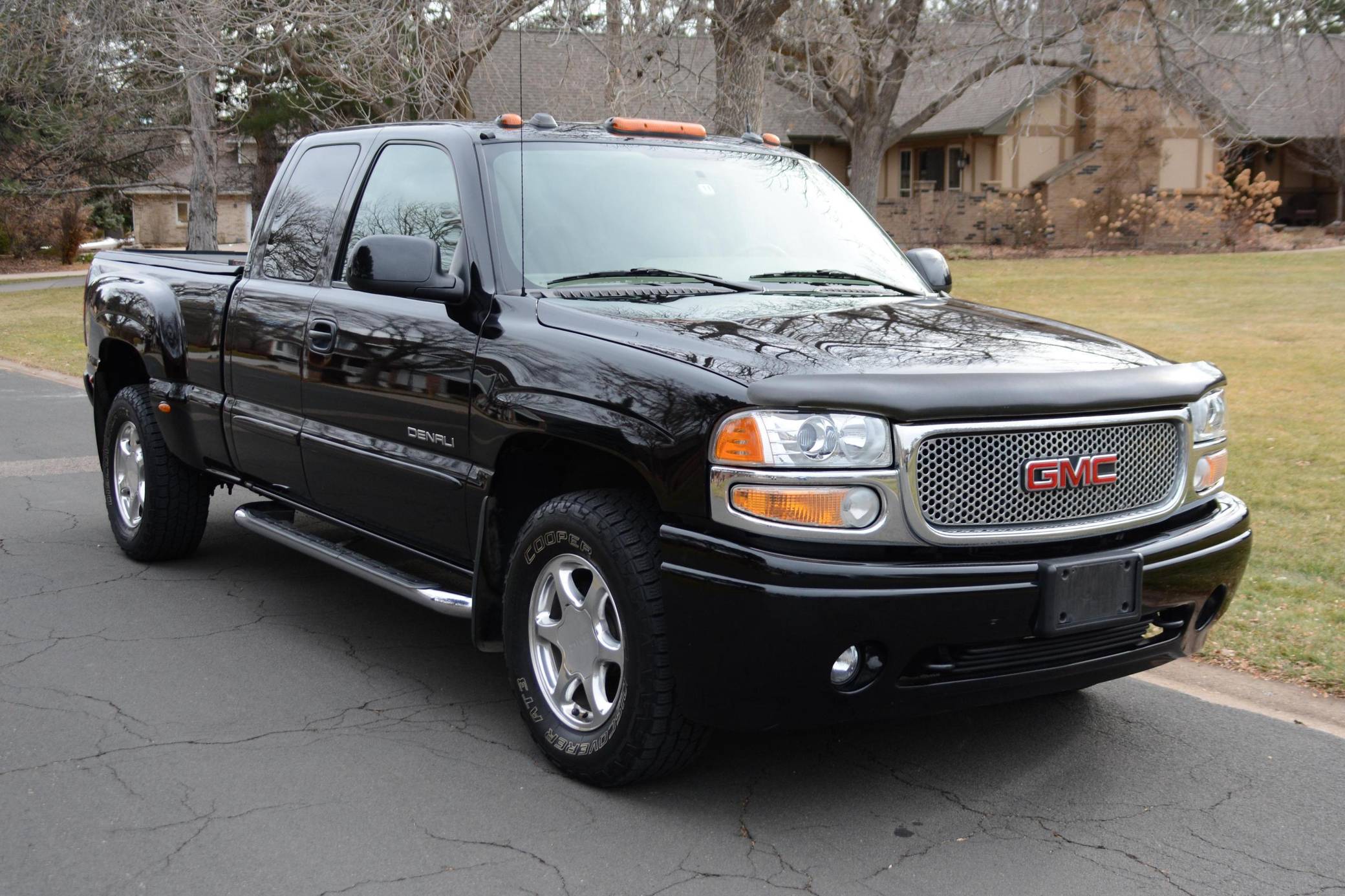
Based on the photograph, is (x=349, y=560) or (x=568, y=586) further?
(x=349, y=560)

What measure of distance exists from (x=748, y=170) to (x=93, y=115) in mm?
35517

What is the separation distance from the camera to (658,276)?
4.71 m

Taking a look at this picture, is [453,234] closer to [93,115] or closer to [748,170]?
[748,170]

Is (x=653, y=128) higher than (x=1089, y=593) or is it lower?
higher

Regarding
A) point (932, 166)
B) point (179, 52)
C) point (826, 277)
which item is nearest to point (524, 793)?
point (826, 277)

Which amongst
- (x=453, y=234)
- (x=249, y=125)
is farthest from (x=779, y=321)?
(x=249, y=125)

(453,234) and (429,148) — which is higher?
(429,148)

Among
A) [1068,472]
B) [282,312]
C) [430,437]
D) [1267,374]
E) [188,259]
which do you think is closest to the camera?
[1068,472]

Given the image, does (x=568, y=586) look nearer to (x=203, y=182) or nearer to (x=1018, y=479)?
(x=1018, y=479)

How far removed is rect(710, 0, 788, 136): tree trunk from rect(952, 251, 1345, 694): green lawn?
5568mm

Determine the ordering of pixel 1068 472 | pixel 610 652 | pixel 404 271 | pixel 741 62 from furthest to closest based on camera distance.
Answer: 1. pixel 741 62
2. pixel 404 271
3. pixel 610 652
4. pixel 1068 472

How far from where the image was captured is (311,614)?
5992 mm

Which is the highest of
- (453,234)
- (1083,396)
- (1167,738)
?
(453,234)

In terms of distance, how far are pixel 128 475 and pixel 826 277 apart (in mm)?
3852
